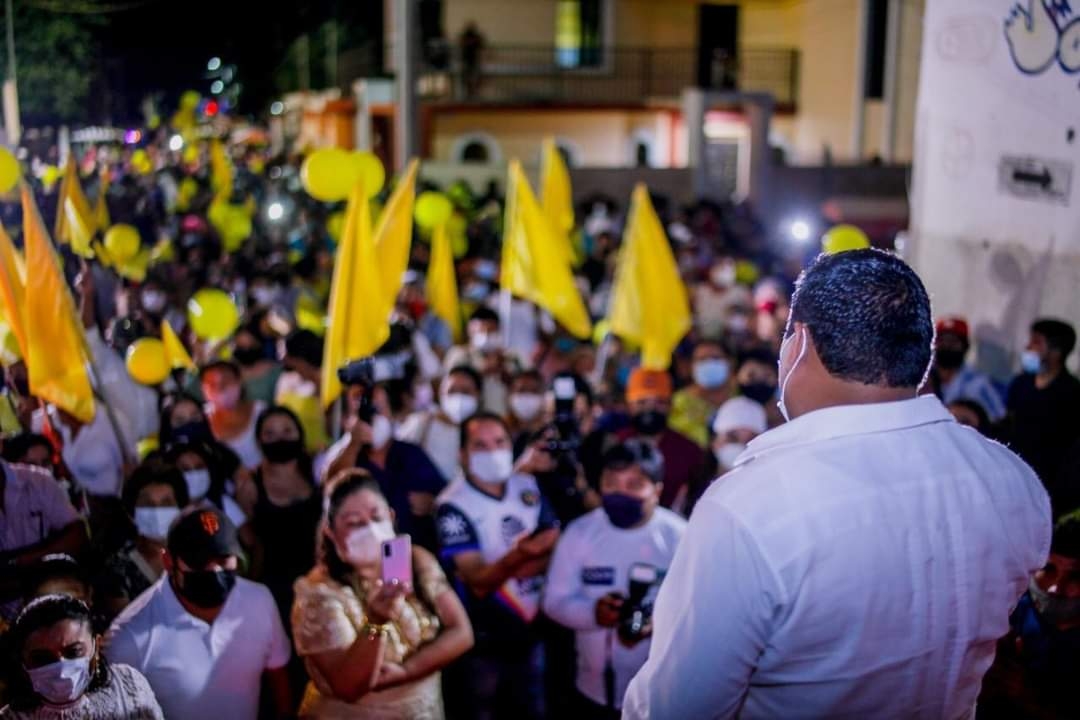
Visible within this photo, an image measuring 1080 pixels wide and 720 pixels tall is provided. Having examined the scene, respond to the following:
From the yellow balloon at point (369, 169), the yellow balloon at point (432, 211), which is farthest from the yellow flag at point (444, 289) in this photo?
the yellow balloon at point (432, 211)

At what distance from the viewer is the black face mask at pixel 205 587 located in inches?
138

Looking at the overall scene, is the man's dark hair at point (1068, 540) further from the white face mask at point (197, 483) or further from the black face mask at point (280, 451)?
the white face mask at point (197, 483)

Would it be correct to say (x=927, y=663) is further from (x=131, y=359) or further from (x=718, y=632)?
(x=131, y=359)

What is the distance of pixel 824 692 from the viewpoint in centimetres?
178

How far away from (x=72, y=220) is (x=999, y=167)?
602 cm

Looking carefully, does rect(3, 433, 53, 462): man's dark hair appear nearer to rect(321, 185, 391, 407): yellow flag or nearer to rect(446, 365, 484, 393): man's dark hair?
rect(321, 185, 391, 407): yellow flag

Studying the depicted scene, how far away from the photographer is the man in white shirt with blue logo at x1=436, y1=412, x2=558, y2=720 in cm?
439

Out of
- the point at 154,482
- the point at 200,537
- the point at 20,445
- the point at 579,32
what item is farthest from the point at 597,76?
the point at 200,537

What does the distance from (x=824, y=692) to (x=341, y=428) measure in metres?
4.61

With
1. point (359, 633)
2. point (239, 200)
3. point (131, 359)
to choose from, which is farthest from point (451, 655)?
point (239, 200)

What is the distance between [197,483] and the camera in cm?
481

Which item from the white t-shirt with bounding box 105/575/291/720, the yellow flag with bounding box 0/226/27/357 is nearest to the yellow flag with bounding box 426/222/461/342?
the yellow flag with bounding box 0/226/27/357

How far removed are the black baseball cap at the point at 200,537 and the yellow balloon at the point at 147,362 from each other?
2.68m

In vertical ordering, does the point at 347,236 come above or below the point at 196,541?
above
